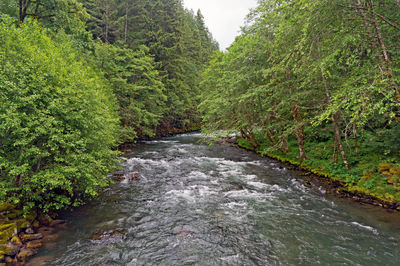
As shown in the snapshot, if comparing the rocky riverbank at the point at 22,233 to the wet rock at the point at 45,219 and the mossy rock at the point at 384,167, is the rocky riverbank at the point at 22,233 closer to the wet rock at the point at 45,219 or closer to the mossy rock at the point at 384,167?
the wet rock at the point at 45,219

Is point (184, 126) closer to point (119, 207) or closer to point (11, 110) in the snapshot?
point (119, 207)

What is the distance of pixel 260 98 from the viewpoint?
51.5 feet

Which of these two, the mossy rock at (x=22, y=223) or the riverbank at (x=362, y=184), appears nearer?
the mossy rock at (x=22, y=223)

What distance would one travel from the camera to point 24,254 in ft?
18.2

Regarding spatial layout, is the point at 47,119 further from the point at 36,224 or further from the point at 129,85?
the point at 129,85

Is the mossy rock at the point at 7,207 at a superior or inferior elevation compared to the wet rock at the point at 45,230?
superior

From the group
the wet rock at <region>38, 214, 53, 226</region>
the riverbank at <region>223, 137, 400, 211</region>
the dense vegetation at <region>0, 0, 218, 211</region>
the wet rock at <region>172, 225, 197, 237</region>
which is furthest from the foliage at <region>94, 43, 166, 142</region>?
the riverbank at <region>223, 137, 400, 211</region>

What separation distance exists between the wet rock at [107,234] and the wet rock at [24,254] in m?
1.52

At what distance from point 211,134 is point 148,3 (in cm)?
3053

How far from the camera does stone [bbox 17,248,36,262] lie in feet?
17.7

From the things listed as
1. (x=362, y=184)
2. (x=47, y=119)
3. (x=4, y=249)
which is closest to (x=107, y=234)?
(x=4, y=249)

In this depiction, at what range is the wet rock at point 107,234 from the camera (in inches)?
261

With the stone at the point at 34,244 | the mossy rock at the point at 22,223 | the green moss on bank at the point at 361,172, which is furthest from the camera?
the green moss on bank at the point at 361,172

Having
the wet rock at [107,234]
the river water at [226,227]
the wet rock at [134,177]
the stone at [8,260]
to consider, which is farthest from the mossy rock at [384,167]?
the stone at [8,260]
